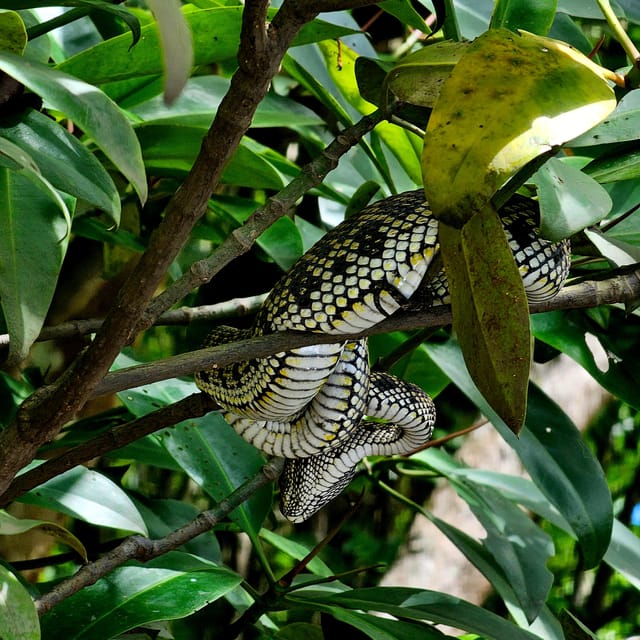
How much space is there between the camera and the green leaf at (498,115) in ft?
1.67

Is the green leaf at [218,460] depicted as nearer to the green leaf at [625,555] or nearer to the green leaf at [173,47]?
the green leaf at [625,555]

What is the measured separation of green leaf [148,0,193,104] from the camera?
1.17 ft

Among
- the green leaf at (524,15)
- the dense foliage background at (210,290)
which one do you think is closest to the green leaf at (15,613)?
the dense foliage background at (210,290)

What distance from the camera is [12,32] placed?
0.71 metres

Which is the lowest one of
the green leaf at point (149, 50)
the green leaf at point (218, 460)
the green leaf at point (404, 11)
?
the green leaf at point (218, 460)

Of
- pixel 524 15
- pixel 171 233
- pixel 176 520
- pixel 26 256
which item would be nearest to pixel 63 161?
pixel 26 256

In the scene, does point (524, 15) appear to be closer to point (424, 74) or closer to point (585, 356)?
point (424, 74)

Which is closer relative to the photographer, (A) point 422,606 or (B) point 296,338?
(B) point 296,338

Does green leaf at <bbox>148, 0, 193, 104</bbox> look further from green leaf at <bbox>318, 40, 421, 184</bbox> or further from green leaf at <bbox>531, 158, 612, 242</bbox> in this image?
green leaf at <bbox>318, 40, 421, 184</bbox>

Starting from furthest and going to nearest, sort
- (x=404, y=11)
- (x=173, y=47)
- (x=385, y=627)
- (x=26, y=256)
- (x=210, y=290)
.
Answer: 1. (x=210, y=290)
2. (x=385, y=627)
3. (x=404, y=11)
4. (x=26, y=256)
5. (x=173, y=47)

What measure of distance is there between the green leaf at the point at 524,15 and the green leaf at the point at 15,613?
0.61m

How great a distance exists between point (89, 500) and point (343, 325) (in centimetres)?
38

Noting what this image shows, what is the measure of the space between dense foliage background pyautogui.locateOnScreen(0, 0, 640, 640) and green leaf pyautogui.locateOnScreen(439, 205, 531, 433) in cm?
6

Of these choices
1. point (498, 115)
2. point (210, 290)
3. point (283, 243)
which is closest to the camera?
point (498, 115)
